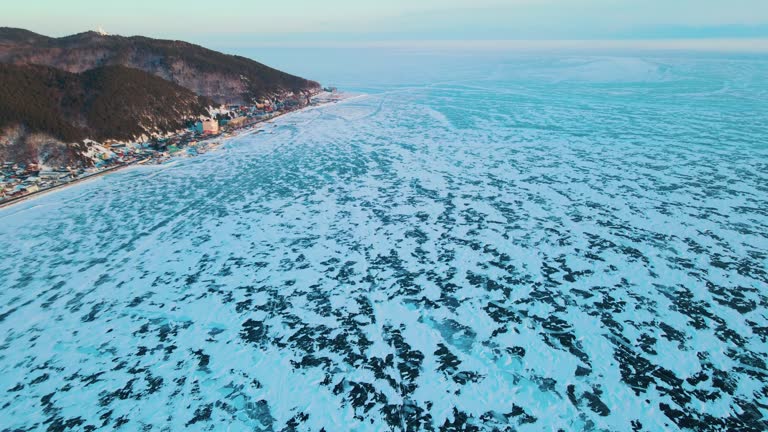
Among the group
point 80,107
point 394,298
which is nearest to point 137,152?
point 80,107

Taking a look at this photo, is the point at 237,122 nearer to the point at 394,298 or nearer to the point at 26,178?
the point at 26,178

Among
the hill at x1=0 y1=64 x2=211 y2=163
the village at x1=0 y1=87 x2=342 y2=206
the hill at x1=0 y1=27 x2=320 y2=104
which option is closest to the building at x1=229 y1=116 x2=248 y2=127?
the village at x1=0 y1=87 x2=342 y2=206

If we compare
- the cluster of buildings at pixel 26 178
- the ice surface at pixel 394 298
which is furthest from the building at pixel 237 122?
the cluster of buildings at pixel 26 178

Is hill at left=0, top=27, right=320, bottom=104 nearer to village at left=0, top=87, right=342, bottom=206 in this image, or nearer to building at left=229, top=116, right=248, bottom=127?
village at left=0, top=87, right=342, bottom=206

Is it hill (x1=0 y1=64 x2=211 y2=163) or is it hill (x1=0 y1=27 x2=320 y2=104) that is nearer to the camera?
hill (x1=0 y1=64 x2=211 y2=163)

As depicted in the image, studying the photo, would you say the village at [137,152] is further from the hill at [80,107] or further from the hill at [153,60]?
the hill at [153,60]
